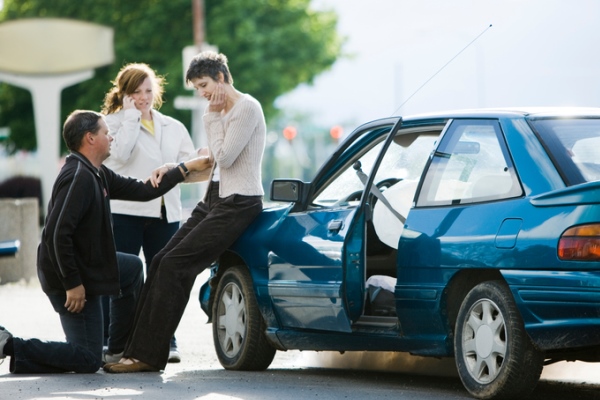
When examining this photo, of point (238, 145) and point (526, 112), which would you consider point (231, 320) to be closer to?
point (238, 145)

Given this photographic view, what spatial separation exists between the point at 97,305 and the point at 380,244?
6.05 feet

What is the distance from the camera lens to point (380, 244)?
823cm

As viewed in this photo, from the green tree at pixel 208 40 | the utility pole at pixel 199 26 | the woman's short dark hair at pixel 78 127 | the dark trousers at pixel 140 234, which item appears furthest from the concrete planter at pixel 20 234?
the green tree at pixel 208 40

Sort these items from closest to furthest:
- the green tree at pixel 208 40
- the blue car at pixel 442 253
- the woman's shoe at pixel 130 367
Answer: the blue car at pixel 442 253 < the woman's shoe at pixel 130 367 < the green tree at pixel 208 40

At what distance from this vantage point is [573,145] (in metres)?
6.86

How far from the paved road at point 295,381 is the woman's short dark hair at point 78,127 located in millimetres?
1448

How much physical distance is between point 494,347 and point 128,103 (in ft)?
12.8

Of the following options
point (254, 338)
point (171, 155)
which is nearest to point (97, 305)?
point (254, 338)

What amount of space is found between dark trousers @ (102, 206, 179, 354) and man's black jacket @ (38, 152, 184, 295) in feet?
2.72

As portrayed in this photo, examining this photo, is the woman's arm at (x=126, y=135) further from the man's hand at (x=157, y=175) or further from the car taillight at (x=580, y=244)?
the car taillight at (x=580, y=244)

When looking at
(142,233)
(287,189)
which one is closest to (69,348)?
(142,233)

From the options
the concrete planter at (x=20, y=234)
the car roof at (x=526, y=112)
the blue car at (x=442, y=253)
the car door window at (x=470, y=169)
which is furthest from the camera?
the concrete planter at (x=20, y=234)

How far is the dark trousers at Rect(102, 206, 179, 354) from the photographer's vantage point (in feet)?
31.6

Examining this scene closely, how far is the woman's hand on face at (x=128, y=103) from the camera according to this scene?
31.9 ft
